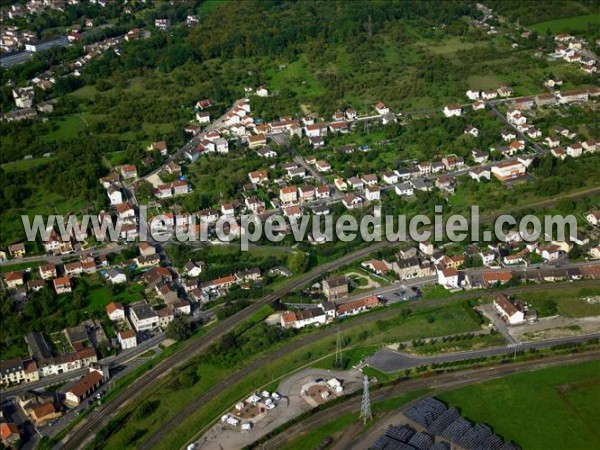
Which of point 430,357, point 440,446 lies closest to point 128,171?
point 430,357

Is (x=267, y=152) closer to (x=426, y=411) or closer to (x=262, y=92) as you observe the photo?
(x=262, y=92)

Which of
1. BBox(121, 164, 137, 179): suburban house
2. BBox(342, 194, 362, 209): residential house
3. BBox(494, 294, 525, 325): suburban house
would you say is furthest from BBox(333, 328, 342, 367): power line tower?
BBox(121, 164, 137, 179): suburban house

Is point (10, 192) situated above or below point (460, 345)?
above

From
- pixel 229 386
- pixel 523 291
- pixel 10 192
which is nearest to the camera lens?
pixel 229 386

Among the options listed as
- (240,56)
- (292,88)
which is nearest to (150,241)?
(292,88)

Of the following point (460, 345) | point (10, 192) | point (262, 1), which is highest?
point (262, 1)

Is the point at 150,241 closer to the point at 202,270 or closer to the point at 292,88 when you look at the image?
the point at 202,270

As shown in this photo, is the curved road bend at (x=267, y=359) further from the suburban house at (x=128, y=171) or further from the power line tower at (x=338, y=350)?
the suburban house at (x=128, y=171)

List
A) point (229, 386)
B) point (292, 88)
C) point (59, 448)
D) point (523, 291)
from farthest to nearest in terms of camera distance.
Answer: point (292, 88)
point (523, 291)
point (229, 386)
point (59, 448)
